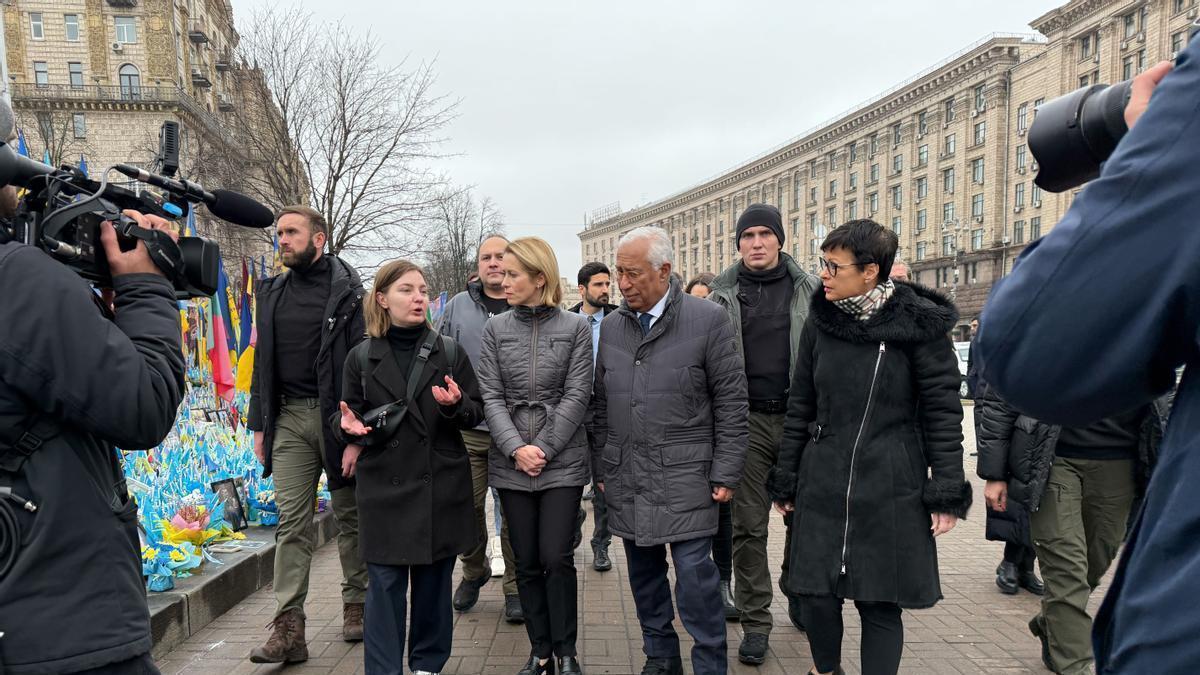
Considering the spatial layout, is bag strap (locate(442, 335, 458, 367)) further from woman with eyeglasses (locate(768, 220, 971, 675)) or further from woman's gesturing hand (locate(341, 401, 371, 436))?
woman with eyeglasses (locate(768, 220, 971, 675))

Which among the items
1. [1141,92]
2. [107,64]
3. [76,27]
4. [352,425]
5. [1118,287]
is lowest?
[352,425]

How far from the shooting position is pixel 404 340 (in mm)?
3701

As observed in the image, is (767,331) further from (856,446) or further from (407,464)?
(407,464)

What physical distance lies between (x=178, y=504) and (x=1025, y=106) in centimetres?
6247

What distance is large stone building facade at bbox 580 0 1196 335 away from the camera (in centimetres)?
4650

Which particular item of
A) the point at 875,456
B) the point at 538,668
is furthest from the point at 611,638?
the point at 875,456

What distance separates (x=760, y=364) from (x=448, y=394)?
1.93 meters

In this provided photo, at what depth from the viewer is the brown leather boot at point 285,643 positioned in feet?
12.6

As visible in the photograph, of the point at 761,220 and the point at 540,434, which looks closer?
the point at 540,434

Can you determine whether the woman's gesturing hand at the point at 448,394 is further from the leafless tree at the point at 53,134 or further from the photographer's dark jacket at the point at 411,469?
the leafless tree at the point at 53,134

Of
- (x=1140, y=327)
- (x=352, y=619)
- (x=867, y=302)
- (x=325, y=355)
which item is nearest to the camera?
(x=1140, y=327)

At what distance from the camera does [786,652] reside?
4.14 metres

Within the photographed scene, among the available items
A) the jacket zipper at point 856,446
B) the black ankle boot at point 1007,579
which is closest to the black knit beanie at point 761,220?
the jacket zipper at point 856,446

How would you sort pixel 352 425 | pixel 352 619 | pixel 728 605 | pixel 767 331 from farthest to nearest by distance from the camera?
pixel 728 605
pixel 767 331
pixel 352 619
pixel 352 425
